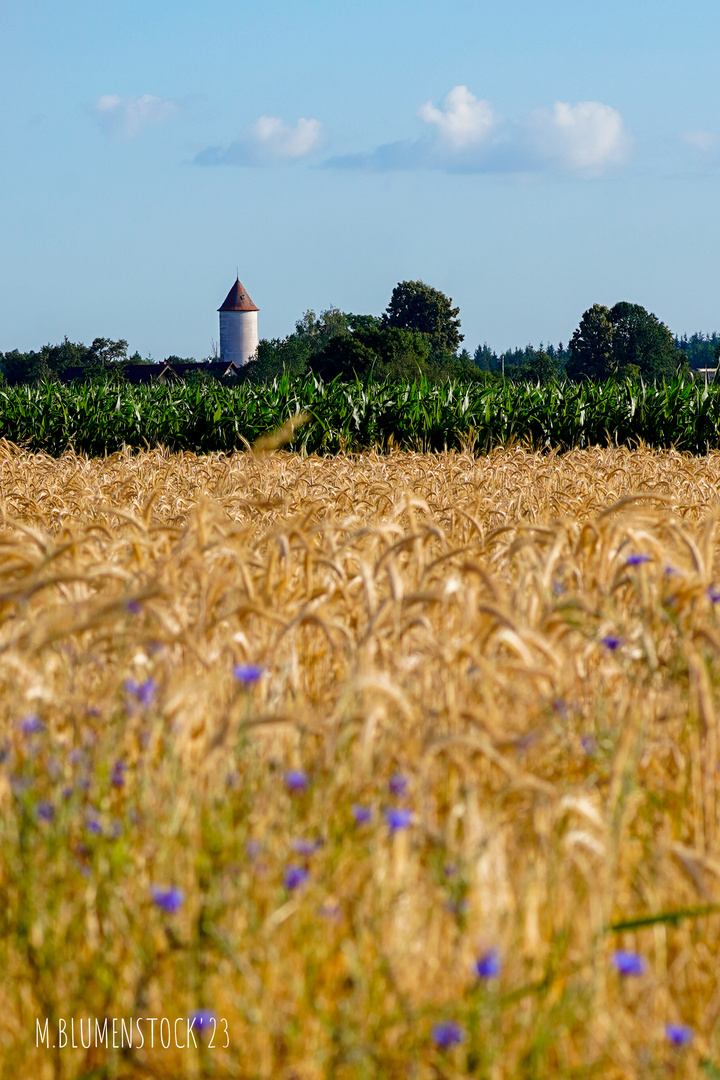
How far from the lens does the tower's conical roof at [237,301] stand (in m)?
118

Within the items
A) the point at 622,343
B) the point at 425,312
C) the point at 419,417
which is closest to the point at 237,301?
the point at 425,312

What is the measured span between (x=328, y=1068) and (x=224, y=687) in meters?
1.00

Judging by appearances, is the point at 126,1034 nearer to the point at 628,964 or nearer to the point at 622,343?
the point at 628,964

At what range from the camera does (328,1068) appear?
153 centimetres

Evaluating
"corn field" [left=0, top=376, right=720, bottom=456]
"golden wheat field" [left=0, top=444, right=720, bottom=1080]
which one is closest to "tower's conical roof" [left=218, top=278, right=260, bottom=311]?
"corn field" [left=0, top=376, right=720, bottom=456]

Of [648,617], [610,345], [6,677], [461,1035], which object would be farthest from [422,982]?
[610,345]

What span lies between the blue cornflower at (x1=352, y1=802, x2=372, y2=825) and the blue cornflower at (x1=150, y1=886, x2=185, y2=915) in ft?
1.00

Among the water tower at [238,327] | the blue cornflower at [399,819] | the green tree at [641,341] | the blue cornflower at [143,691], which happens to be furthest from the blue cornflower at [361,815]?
the water tower at [238,327]

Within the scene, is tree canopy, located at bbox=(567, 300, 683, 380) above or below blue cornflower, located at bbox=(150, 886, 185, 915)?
above

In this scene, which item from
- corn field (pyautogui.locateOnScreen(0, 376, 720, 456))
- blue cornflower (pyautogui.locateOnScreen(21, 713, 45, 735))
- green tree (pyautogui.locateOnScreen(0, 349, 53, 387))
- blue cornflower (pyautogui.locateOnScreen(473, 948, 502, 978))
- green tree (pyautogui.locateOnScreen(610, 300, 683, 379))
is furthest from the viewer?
green tree (pyautogui.locateOnScreen(0, 349, 53, 387))

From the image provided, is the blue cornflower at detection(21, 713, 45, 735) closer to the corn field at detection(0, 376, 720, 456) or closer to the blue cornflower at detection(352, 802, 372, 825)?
the blue cornflower at detection(352, 802, 372, 825)

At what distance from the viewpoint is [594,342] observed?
8762 centimetres

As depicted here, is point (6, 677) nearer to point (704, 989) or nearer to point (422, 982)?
point (422, 982)

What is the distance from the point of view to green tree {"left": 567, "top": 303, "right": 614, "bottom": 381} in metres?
86.9
